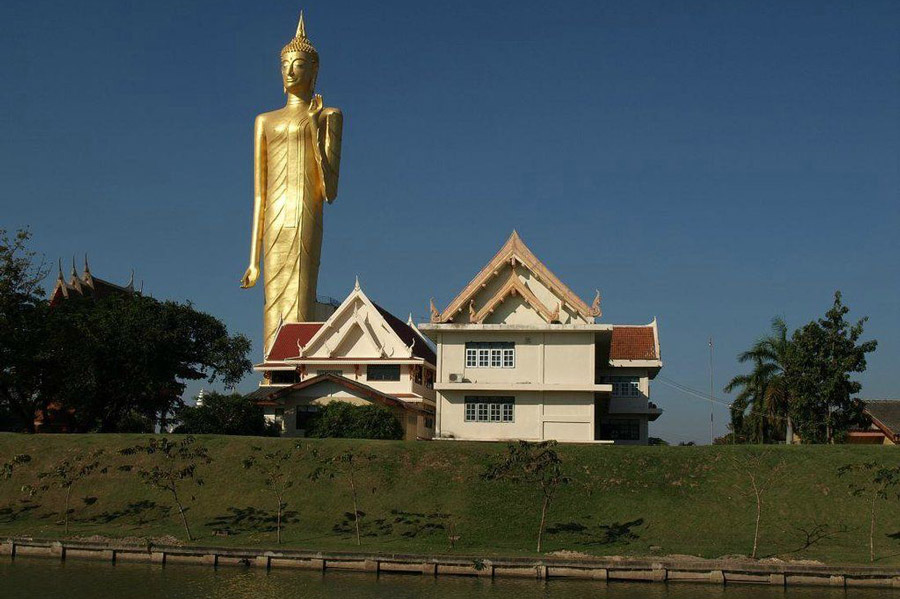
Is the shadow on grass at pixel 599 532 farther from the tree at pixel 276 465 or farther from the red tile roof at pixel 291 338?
the red tile roof at pixel 291 338

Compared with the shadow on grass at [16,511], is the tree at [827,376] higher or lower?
higher

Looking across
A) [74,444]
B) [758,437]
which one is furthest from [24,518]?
[758,437]

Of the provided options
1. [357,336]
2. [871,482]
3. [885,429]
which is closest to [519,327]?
[357,336]

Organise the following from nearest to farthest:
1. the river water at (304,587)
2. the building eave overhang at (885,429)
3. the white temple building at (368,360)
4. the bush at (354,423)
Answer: the river water at (304,587) → the bush at (354,423) → the white temple building at (368,360) → the building eave overhang at (885,429)

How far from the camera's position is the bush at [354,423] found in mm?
40531

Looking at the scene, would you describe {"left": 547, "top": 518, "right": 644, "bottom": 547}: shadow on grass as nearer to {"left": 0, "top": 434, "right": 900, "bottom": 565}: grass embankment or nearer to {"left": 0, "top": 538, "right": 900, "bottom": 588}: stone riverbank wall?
{"left": 0, "top": 434, "right": 900, "bottom": 565}: grass embankment

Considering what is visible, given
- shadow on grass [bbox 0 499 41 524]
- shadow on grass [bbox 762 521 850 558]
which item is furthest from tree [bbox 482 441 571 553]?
shadow on grass [bbox 0 499 41 524]

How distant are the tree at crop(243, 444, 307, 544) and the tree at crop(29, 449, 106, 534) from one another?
5395 millimetres

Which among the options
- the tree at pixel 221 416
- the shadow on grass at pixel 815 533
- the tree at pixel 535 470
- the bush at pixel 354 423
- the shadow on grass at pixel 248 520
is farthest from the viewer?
the tree at pixel 221 416

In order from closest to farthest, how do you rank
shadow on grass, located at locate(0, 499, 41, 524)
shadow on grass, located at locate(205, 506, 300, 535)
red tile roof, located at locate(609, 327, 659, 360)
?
shadow on grass, located at locate(205, 506, 300, 535)
shadow on grass, located at locate(0, 499, 41, 524)
red tile roof, located at locate(609, 327, 659, 360)

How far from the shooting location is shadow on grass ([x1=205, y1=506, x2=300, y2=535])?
29922mm

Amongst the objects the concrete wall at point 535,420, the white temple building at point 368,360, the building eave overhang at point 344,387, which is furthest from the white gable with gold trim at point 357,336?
the concrete wall at point 535,420

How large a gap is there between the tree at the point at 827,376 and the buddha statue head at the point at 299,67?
119 ft

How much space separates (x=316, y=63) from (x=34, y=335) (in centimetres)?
2895
